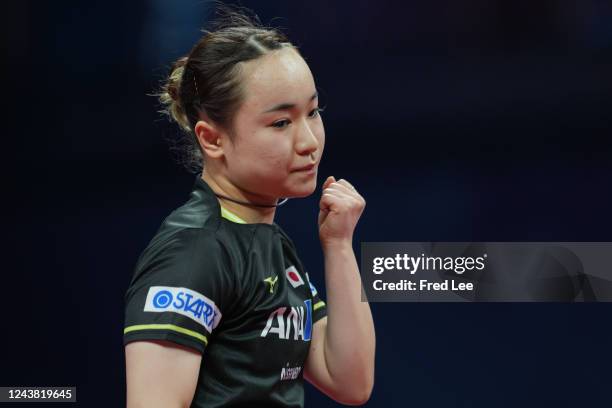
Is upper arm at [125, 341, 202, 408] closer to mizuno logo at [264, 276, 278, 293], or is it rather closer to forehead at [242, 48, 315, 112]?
mizuno logo at [264, 276, 278, 293]

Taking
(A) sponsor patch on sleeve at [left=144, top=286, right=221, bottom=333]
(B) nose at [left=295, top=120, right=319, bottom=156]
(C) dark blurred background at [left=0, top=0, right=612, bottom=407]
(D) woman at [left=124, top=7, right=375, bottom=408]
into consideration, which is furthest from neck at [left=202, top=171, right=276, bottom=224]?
(C) dark blurred background at [left=0, top=0, right=612, bottom=407]

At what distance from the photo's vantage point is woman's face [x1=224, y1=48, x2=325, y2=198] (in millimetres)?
1392

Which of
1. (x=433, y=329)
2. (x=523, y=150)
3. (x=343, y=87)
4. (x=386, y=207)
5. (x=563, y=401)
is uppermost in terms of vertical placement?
(x=343, y=87)

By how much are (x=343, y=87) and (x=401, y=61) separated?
23 cm

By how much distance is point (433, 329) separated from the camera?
303 centimetres

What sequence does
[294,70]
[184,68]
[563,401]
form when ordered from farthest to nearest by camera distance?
1. [563,401]
2. [184,68]
3. [294,70]

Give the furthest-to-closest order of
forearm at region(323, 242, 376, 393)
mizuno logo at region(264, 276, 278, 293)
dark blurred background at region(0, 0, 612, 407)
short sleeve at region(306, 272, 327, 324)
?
1. dark blurred background at region(0, 0, 612, 407)
2. short sleeve at region(306, 272, 327, 324)
3. forearm at region(323, 242, 376, 393)
4. mizuno logo at region(264, 276, 278, 293)

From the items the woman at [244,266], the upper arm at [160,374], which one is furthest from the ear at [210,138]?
the upper arm at [160,374]

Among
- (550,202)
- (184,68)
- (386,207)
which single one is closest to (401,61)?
(386,207)

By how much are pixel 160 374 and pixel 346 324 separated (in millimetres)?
394

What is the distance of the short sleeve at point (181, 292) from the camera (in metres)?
1.23

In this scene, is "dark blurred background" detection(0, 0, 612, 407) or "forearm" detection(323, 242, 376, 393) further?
"dark blurred background" detection(0, 0, 612, 407)

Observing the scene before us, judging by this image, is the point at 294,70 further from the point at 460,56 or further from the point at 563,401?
the point at 563,401

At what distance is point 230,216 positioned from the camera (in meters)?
1.42
